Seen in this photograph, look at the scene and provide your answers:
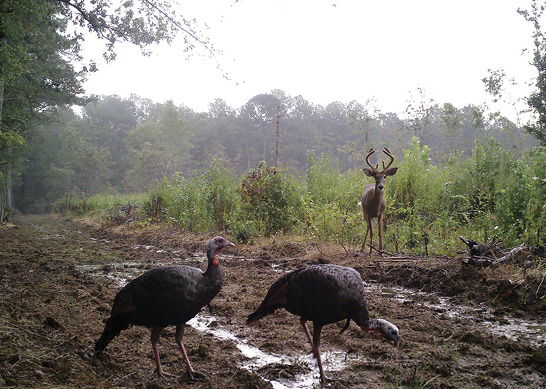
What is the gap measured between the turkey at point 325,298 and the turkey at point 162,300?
1.92 feet

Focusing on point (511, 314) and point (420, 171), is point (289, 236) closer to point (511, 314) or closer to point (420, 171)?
point (420, 171)

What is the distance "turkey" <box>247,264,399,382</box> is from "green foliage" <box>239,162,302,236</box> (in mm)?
6281

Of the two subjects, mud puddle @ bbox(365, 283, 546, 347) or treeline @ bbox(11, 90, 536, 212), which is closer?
mud puddle @ bbox(365, 283, 546, 347)

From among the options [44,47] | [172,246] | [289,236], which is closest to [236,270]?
[289,236]

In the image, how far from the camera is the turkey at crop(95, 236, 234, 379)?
2.65 meters

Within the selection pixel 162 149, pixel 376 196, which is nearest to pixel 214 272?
pixel 376 196

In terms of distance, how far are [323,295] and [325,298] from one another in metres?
0.03

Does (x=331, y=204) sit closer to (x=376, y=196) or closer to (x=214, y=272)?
(x=376, y=196)

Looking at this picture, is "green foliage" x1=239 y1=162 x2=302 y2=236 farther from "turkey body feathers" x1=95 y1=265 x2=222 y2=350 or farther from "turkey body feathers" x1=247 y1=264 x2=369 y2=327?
"turkey body feathers" x1=95 y1=265 x2=222 y2=350

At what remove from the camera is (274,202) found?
31.1ft

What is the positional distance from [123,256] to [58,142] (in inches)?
1829

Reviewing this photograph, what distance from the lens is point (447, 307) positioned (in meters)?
4.27

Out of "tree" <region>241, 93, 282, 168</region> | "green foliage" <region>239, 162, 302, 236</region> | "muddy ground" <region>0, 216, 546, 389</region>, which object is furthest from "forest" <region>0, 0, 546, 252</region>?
"tree" <region>241, 93, 282, 168</region>

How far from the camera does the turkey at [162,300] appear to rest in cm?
265
